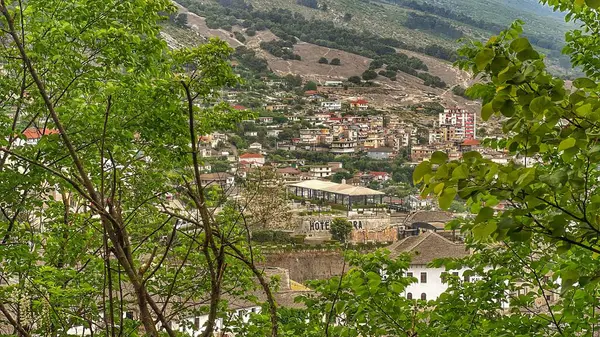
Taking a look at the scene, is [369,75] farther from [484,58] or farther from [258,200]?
[484,58]

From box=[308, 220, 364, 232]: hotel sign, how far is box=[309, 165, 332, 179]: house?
10953 millimetres

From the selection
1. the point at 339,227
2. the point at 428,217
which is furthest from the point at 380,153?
the point at 339,227

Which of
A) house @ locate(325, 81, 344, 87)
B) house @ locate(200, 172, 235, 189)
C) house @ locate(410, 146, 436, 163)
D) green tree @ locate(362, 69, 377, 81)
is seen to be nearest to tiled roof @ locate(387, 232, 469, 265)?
house @ locate(200, 172, 235, 189)

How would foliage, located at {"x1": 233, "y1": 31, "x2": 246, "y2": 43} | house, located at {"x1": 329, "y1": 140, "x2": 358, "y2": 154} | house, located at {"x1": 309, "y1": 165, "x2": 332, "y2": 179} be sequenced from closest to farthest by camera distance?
1. house, located at {"x1": 309, "y1": 165, "x2": 332, "y2": 179}
2. house, located at {"x1": 329, "y1": 140, "x2": 358, "y2": 154}
3. foliage, located at {"x1": 233, "y1": 31, "x2": 246, "y2": 43}

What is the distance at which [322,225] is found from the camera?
2784 cm

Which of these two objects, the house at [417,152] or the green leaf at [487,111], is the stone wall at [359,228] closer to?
the house at [417,152]

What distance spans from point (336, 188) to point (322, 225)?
6849 millimetres

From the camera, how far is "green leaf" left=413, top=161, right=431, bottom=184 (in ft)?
3.59

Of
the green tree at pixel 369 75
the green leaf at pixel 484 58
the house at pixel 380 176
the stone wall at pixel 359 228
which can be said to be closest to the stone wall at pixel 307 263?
the stone wall at pixel 359 228

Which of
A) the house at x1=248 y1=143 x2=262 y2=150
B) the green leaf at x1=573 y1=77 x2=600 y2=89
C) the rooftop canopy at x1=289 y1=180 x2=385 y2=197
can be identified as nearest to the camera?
the green leaf at x1=573 y1=77 x2=600 y2=89

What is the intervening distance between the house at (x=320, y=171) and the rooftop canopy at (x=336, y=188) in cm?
292

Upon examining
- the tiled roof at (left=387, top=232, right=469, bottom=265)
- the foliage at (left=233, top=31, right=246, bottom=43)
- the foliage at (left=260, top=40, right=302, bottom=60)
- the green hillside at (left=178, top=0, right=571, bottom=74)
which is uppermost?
the green hillside at (left=178, top=0, right=571, bottom=74)

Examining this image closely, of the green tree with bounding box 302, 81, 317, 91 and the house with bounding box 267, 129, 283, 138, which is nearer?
the house with bounding box 267, 129, 283, 138

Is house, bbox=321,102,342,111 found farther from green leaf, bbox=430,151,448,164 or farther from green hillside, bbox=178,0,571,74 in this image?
green leaf, bbox=430,151,448,164
